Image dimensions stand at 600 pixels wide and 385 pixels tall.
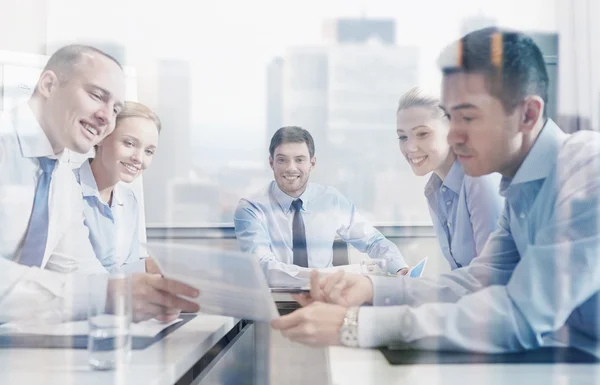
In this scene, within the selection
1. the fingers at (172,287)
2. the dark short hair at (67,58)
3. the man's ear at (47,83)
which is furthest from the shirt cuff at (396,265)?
the man's ear at (47,83)

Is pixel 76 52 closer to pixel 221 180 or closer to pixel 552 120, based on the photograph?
pixel 221 180

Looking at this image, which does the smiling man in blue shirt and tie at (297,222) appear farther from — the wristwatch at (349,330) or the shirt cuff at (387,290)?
the wristwatch at (349,330)

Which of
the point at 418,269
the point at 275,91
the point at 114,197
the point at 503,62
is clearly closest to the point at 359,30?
the point at 275,91

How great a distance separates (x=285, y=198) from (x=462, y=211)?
537 mm

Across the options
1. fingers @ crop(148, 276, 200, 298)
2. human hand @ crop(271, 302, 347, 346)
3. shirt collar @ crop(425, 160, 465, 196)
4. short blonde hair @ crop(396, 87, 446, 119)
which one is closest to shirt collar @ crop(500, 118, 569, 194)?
shirt collar @ crop(425, 160, 465, 196)

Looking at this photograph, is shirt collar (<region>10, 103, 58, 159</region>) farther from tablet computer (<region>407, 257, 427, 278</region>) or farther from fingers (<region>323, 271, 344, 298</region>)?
tablet computer (<region>407, 257, 427, 278</region>)

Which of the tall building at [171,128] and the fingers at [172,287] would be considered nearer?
the fingers at [172,287]

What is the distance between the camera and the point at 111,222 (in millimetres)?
1857

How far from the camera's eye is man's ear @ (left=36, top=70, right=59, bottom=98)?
5.83 feet

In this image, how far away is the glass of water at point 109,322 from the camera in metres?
1.29

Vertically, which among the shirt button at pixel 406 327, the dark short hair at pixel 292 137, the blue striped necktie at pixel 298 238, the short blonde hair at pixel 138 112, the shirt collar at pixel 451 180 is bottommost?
the shirt button at pixel 406 327

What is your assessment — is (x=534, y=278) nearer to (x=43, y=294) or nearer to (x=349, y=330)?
(x=349, y=330)

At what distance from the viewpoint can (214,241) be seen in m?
1.69

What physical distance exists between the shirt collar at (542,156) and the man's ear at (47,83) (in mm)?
1417
